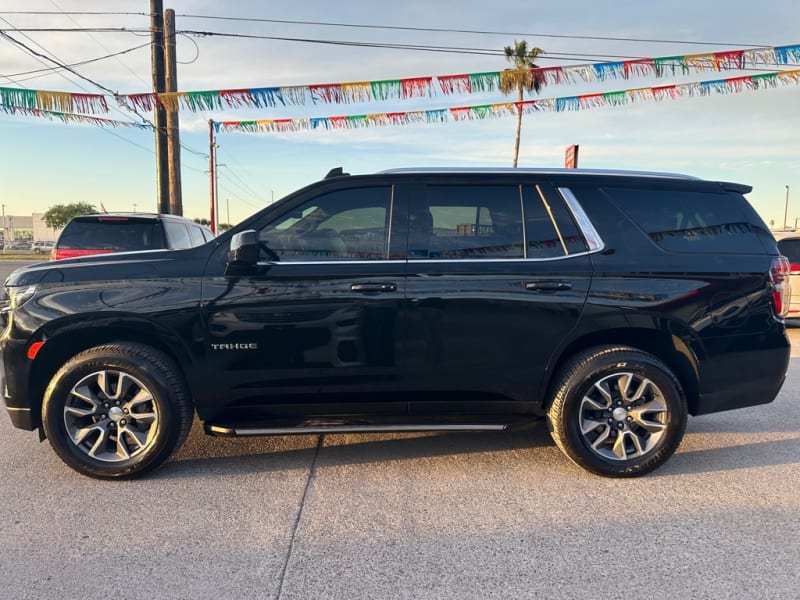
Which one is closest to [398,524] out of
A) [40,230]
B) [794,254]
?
[794,254]

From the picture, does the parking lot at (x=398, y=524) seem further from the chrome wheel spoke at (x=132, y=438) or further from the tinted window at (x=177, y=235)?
the tinted window at (x=177, y=235)

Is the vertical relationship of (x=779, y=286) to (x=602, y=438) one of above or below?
above

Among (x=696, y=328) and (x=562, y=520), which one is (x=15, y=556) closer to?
(x=562, y=520)

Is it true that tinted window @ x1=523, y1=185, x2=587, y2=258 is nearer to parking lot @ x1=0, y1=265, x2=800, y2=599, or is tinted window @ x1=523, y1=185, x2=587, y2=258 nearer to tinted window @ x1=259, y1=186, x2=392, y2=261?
tinted window @ x1=259, y1=186, x2=392, y2=261

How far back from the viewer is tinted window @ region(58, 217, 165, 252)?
7.29 metres

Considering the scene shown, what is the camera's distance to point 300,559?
8.62 feet

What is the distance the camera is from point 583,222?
11.9 ft

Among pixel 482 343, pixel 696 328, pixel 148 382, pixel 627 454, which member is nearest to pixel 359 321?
pixel 482 343

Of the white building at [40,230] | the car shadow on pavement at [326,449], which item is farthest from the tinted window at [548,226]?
the white building at [40,230]

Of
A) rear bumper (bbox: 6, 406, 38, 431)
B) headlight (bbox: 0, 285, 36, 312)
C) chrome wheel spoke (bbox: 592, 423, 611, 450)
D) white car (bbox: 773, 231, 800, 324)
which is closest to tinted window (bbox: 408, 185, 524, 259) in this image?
chrome wheel spoke (bbox: 592, 423, 611, 450)

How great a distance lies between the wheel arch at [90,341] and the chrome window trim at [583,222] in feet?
8.51

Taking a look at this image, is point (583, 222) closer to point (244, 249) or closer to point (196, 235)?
point (244, 249)

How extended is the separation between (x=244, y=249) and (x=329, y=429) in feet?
3.98

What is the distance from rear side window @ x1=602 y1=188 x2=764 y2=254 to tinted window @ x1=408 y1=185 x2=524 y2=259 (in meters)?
0.68
